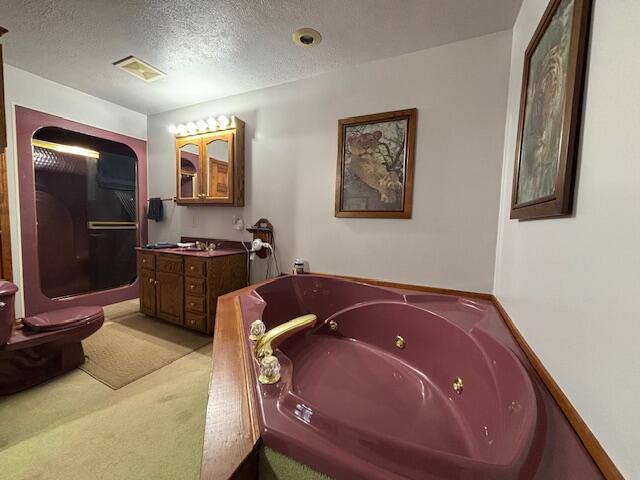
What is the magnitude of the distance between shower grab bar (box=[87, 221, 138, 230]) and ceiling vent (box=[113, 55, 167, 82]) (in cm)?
170

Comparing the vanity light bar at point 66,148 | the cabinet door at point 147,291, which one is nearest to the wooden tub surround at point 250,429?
the cabinet door at point 147,291

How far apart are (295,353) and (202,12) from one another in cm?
221

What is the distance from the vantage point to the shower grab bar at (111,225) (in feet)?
9.20

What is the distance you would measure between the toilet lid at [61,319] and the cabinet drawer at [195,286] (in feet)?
1.99

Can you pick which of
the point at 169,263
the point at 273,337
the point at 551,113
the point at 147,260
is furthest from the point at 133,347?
the point at 551,113

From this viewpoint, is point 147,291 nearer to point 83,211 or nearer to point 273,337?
point 83,211

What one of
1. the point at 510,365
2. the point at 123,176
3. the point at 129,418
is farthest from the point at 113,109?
the point at 510,365

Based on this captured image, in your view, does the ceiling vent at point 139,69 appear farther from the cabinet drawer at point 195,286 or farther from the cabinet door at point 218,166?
the cabinet drawer at point 195,286

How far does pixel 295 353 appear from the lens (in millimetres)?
1660

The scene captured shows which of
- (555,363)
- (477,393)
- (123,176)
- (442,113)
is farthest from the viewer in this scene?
(123,176)

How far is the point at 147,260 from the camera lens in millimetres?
2494

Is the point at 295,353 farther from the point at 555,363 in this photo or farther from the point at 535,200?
the point at 535,200

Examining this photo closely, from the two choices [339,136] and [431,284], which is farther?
[339,136]

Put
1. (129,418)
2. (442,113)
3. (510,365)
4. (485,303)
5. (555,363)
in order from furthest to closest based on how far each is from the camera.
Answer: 1. (442,113)
2. (485,303)
3. (129,418)
4. (510,365)
5. (555,363)
